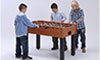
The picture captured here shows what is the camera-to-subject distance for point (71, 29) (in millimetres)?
5707

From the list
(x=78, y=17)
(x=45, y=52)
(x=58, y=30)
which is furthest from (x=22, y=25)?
(x=78, y=17)

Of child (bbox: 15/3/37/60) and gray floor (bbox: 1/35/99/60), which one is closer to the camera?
child (bbox: 15/3/37/60)

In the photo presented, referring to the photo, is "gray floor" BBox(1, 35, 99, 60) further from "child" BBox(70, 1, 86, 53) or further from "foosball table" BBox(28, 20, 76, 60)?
"child" BBox(70, 1, 86, 53)

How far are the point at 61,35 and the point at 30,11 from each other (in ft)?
9.02

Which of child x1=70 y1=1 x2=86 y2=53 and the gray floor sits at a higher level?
child x1=70 y1=1 x2=86 y2=53

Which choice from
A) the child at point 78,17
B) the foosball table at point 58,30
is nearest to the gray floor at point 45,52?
the foosball table at point 58,30

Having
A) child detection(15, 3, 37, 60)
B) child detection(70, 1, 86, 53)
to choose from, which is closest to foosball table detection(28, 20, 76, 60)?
child detection(70, 1, 86, 53)

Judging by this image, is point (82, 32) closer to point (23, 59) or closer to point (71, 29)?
point (71, 29)

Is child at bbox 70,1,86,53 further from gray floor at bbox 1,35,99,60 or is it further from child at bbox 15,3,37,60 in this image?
child at bbox 15,3,37,60

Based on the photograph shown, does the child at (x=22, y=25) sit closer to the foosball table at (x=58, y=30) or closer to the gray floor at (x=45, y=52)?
the foosball table at (x=58, y=30)

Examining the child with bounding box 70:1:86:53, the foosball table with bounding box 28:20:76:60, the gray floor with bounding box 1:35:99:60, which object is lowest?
the gray floor with bounding box 1:35:99:60

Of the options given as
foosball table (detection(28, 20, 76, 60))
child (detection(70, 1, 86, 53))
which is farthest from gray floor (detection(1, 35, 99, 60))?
child (detection(70, 1, 86, 53))
